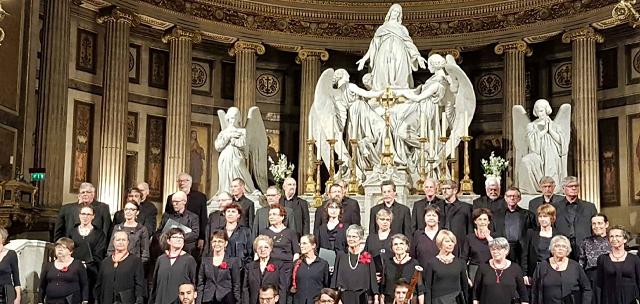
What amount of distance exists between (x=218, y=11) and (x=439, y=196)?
13.9 m

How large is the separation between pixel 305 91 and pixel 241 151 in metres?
7.13

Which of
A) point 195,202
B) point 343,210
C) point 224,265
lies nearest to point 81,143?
point 195,202

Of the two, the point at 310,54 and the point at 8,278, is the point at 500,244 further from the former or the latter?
the point at 310,54

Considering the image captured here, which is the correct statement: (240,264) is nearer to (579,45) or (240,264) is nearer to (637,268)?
(637,268)

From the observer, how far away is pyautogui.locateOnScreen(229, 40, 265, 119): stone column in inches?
937

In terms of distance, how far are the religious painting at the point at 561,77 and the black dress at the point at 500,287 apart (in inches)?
670

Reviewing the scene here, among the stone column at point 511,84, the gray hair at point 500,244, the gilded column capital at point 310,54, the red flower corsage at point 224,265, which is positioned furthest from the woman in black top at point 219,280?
the gilded column capital at point 310,54

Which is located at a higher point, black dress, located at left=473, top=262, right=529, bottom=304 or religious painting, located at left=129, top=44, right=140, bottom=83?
religious painting, located at left=129, top=44, right=140, bottom=83

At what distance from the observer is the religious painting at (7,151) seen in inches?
633

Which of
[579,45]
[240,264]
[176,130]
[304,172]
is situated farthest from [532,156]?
[240,264]

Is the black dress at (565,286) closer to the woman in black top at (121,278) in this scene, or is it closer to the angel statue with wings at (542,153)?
the woman in black top at (121,278)

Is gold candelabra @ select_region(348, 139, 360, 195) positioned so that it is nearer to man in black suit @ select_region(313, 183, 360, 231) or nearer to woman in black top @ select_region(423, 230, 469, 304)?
man in black suit @ select_region(313, 183, 360, 231)

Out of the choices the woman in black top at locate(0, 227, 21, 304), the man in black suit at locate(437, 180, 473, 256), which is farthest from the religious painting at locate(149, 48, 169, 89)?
the woman in black top at locate(0, 227, 21, 304)

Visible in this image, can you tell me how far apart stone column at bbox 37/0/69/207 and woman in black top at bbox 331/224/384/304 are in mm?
11488
